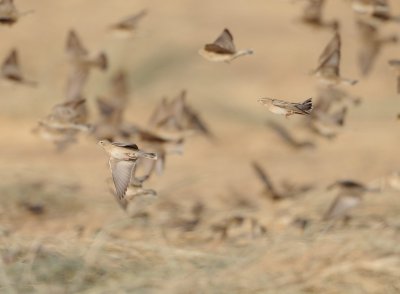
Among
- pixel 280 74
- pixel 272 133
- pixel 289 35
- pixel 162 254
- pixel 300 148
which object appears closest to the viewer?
pixel 162 254

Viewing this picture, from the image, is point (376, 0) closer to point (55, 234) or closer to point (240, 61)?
point (55, 234)

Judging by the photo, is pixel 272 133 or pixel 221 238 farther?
pixel 272 133

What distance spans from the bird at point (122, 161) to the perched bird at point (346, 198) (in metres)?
1.91

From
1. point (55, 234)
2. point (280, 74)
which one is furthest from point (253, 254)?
point (280, 74)

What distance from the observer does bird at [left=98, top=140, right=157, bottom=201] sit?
177 inches

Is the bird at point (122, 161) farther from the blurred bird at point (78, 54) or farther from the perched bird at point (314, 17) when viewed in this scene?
the perched bird at point (314, 17)

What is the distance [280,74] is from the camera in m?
11.1

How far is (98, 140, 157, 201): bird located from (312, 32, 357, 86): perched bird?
129 centimetres

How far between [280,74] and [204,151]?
2172mm

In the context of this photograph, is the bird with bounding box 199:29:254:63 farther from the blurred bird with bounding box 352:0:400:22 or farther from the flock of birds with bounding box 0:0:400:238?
the blurred bird with bounding box 352:0:400:22

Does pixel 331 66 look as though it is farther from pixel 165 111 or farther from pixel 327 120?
pixel 165 111

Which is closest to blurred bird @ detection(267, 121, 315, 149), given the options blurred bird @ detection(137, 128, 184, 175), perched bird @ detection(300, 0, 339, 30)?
perched bird @ detection(300, 0, 339, 30)

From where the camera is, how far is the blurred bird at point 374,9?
5844 mm

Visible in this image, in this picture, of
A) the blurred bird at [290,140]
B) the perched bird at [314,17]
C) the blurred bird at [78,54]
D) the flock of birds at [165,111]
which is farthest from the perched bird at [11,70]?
the blurred bird at [290,140]
